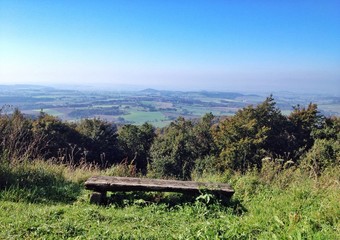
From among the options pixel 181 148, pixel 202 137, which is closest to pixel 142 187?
pixel 181 148

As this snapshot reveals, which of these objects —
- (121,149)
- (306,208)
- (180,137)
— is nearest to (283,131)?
(180,137)

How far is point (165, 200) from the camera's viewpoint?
14.9 ft

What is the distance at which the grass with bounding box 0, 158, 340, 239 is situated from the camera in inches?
119

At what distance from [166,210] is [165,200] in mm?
396

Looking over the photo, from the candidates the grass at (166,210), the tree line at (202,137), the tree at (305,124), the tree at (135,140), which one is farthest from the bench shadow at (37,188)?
the tree at (305,124)

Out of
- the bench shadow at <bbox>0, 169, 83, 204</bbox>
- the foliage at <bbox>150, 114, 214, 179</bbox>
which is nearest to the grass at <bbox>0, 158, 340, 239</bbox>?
the bench shadow at <bbox>0, 169, 83, 204</bbox>

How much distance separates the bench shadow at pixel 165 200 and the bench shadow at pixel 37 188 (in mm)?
721

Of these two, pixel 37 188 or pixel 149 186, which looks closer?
pixel 149 186

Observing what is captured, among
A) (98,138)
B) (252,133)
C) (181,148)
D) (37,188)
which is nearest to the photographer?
(37,188)

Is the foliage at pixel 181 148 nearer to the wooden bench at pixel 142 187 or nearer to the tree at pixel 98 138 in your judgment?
the tree at pixel 98 138

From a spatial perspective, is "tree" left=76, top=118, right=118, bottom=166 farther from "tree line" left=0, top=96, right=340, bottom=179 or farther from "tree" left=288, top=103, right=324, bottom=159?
"tree" left=288, top=103, right=324, bottom=159

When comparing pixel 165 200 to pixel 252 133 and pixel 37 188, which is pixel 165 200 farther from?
pixel 252 133

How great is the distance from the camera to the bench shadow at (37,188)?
4301 millimetres

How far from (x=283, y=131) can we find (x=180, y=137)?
11.2 metres
